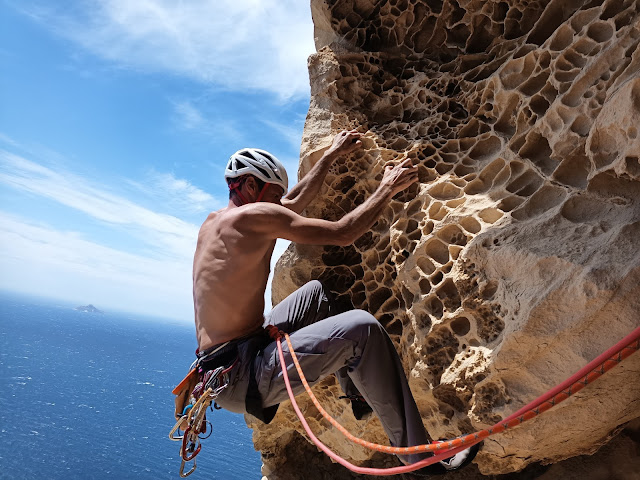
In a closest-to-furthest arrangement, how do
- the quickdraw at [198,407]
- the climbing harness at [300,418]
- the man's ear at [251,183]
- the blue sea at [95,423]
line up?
the climbing harness at [300,418]
the quickdraw at [198,407]
the man's ear at [251,183]
the blue sea at [95,423]

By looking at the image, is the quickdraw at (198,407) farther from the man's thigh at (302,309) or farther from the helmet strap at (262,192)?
the helmet strap at (262,192)

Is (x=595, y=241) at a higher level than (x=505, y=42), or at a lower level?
lower

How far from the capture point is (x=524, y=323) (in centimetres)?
251

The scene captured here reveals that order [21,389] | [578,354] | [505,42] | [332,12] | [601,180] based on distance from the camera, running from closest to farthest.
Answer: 1. [578,354]
2. [601,180]
3. [505,42]
4. [332,12]
5. [21,389]

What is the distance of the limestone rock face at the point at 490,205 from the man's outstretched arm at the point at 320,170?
0.12m

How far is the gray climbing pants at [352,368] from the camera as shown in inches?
110

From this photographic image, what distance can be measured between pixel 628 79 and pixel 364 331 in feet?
5.73

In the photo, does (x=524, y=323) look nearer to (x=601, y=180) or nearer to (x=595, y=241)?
(x=595, y=241)

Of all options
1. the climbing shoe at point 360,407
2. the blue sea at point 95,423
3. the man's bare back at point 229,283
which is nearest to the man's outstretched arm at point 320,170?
the man's bare back at point 229,283

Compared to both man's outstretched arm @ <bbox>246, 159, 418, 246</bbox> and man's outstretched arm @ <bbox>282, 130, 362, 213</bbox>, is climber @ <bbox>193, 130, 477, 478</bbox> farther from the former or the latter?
man's outstretched arm @ <bbox>282, 130, 362, 213</bbox>

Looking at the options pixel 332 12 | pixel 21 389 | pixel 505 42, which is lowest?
pixel 21 389

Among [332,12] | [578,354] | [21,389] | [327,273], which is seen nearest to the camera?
[578,354]

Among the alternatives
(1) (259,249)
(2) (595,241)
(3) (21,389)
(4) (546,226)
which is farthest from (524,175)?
(3) (21,389)

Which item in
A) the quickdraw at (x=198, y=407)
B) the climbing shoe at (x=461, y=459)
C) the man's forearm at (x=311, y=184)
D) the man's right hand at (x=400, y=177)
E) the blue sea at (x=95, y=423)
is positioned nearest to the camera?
the climbing shoe at (x=461, y=459)
